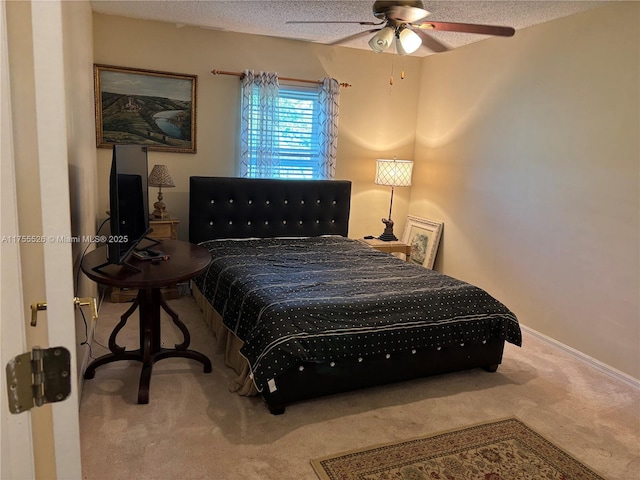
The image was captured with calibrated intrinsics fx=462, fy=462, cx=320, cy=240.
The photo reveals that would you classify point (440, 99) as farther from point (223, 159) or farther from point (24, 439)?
point (24, 439)

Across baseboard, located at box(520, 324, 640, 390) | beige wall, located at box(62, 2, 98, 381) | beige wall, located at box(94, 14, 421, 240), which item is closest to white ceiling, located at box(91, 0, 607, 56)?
beige wall, located at box(94, 14, 421, 240)

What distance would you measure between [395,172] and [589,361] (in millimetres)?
2345

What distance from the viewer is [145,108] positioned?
13.3 ft

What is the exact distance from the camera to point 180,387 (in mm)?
2672

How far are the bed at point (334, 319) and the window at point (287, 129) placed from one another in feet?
2.19

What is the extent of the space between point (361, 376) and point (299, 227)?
86.1 inches

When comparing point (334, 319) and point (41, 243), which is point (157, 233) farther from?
point (41, 243)

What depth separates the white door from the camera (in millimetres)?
702

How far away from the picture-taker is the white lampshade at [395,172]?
15.2 ft

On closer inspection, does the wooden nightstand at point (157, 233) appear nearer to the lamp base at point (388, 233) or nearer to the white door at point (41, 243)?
the lamp base at point (388, 233)

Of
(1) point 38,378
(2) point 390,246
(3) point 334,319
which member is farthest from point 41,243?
(2) point 390,246

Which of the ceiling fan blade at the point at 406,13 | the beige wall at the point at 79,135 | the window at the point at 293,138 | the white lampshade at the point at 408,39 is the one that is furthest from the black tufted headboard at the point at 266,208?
the ceiling fan blade at the point at 406,13

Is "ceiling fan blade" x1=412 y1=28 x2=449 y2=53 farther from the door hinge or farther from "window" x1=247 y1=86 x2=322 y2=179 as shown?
the door hinge

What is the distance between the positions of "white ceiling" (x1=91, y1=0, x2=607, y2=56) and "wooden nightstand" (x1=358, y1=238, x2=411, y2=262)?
6.38ft
